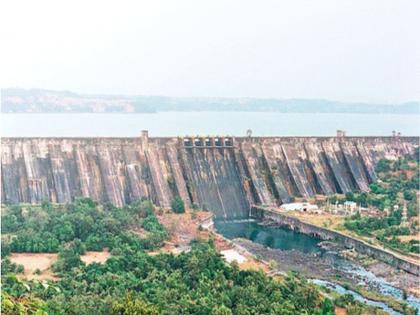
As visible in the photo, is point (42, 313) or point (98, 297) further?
point (98, 297)

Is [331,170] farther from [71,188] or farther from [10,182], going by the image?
[10,182]

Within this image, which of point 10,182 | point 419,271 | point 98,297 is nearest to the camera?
Result: point 98,297

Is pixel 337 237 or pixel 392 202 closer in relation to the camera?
pixel 337 237

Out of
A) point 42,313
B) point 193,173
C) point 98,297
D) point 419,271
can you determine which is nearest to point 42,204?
point 193,173

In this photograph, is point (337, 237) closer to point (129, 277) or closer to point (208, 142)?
point (208, 142)

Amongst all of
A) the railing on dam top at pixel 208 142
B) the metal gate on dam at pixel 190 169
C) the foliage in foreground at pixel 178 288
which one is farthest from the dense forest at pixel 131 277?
the railing on dam top at pixel 208 142

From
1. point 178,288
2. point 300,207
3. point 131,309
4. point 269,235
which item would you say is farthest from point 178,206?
point 131,309

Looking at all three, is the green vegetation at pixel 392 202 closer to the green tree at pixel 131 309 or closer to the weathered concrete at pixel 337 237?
the weathered concrete at pixel 337 237
